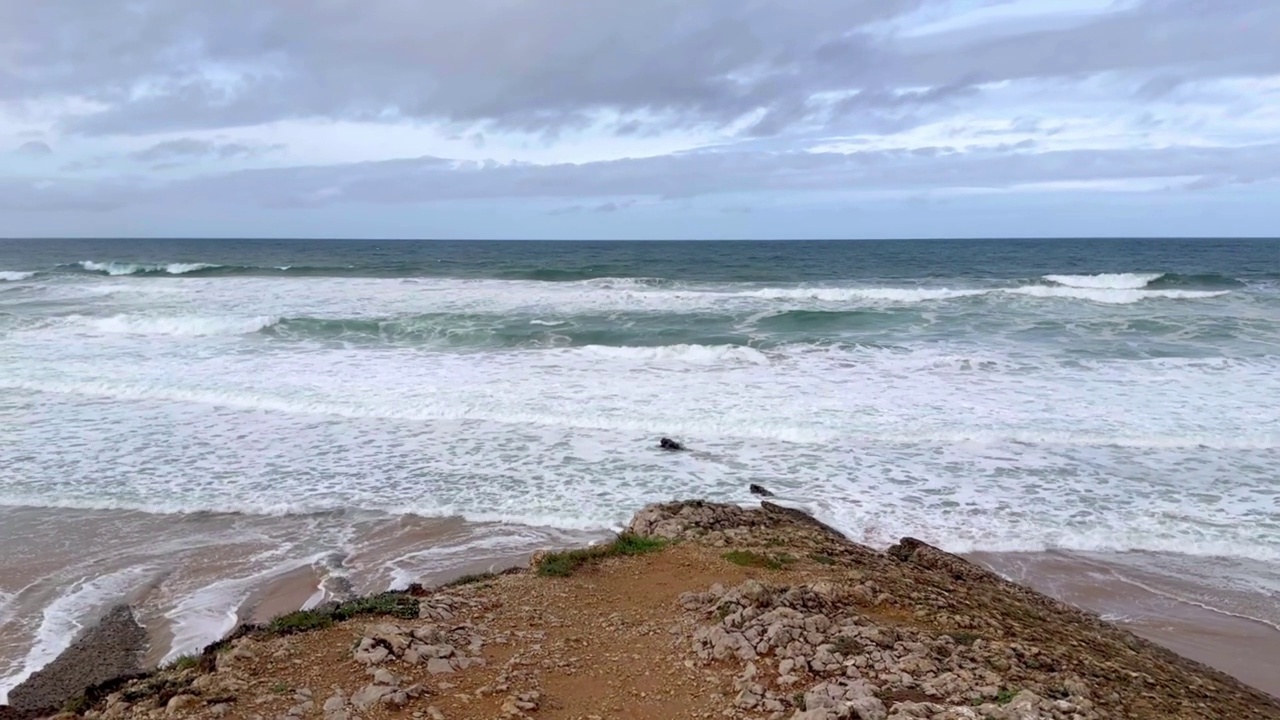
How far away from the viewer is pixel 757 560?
679 centimetres

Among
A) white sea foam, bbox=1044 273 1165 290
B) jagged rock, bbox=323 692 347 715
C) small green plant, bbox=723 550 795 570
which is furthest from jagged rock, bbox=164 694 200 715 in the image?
white sea foam, bbox=1044 273 1165 290

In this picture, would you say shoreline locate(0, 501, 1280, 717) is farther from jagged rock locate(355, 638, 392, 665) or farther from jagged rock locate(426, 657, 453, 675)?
jagged rock locate(426, 657, 453, 675)

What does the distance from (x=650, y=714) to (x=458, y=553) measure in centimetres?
456

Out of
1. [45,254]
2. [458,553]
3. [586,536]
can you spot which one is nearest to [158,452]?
[458,553]

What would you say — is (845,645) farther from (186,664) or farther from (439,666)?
(186,664)

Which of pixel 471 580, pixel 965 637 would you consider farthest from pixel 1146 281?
pixel 471 580

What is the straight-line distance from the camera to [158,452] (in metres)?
Result: 12.2

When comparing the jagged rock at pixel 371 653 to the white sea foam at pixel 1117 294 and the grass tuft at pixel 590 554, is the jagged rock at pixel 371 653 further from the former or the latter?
the white sea foam at pixel 1117 294

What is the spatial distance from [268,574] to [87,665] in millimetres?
1987

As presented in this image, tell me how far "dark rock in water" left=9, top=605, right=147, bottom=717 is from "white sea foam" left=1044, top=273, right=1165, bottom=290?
42.5 metres

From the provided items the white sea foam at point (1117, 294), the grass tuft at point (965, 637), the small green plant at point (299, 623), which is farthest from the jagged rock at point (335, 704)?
the white sea foam at point (1117, 294)

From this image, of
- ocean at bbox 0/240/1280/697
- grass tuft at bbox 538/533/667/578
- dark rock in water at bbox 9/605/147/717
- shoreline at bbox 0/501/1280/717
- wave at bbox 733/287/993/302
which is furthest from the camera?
wave at bbox 733/287/993/302

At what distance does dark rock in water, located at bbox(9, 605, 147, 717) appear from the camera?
5547mm

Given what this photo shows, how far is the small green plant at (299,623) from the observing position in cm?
558
